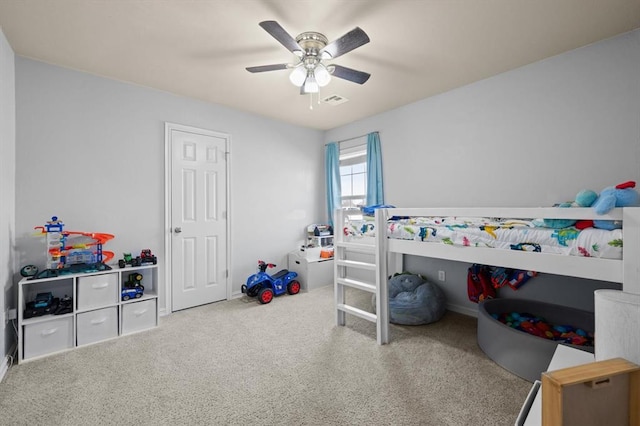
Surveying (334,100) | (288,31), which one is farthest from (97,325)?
(334,100)

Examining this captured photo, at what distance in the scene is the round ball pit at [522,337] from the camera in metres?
1.83

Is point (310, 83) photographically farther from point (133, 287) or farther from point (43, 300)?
point (43, 300)

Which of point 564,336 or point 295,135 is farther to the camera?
point 295,135

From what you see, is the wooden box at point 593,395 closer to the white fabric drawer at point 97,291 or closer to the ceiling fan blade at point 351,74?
the ceiling fan blade at point 351,74

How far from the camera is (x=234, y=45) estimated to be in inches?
91.0

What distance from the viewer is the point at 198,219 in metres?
3.46

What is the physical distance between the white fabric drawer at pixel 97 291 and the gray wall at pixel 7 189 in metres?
0.45

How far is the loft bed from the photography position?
1.33 meters

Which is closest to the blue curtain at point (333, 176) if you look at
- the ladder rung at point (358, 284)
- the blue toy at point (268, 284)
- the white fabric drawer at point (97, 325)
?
the blue toy at point (268, 284)

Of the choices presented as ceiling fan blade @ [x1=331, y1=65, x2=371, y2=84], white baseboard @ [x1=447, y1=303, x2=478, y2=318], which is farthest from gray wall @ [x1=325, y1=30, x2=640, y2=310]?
ceiling fan blade @ [x1=331, y1=65, x2=371, y2=84]

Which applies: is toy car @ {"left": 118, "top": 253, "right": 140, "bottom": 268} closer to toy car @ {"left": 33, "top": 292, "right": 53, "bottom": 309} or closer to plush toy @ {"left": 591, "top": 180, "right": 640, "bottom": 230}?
toy car @ {"left": 33, "top": 292, "right": 53, "bottom": 309}

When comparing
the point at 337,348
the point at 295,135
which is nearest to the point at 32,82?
the point at 295,135

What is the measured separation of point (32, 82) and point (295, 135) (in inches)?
115

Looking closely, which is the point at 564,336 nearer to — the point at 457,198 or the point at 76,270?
the point at 457,198
